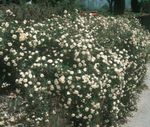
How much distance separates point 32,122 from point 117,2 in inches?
1076

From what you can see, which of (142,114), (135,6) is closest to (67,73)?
(142,114)

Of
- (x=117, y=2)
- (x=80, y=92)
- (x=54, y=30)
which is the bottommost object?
(x=117, y=2)

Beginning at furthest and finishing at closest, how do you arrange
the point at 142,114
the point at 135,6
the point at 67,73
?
the point at 135,6 → the point at 142,114 → the point at 67,73

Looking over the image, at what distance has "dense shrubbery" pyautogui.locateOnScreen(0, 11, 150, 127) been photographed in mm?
7531

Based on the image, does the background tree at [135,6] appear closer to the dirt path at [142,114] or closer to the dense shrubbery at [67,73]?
the dirt path at [142,114]

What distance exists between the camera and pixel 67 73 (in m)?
7.74

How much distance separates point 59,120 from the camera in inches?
298

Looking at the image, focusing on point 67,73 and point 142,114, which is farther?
point 142,114

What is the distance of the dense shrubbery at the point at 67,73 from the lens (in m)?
7.53

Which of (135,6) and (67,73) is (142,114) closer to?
(67,73)

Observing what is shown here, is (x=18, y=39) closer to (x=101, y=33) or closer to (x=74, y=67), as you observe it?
(x=74, y=67)

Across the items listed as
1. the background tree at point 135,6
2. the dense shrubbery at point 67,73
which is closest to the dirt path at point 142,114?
the dense shrubbery at point 67,73

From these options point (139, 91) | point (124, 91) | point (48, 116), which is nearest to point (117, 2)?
point (139, 91)

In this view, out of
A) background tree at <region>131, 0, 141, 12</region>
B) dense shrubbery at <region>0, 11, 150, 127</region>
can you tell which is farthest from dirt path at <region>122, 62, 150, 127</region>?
background tree at <region>131, 0, 141, 12</region>
